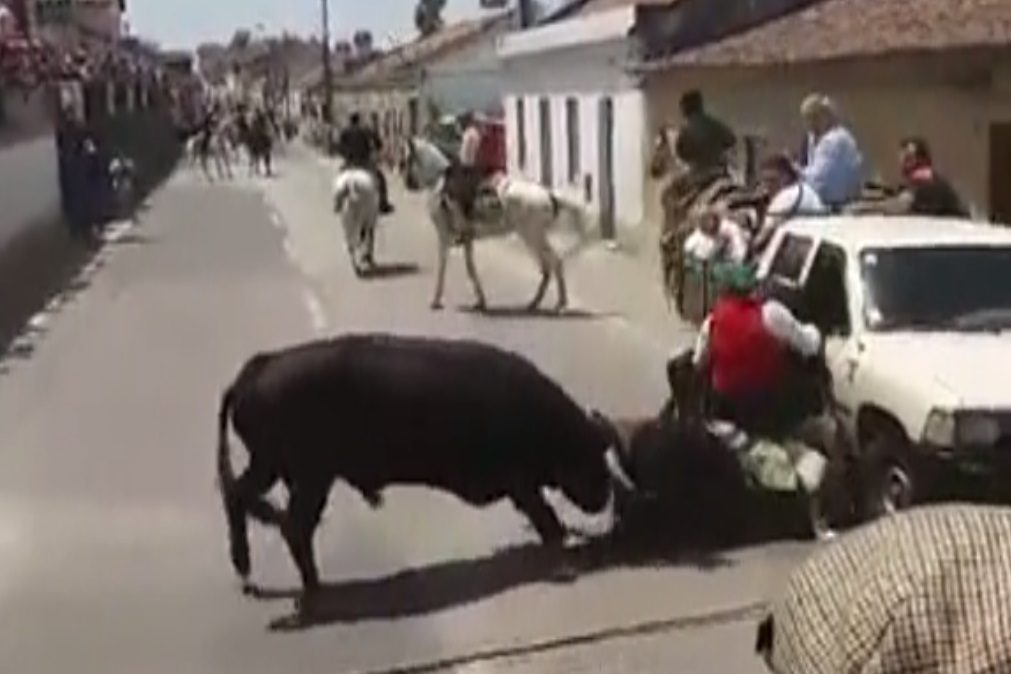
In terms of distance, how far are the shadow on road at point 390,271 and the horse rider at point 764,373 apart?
1840 centimetres

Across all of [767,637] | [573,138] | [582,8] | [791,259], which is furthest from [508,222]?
[582,8]

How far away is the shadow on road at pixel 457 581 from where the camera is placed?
11.2 m

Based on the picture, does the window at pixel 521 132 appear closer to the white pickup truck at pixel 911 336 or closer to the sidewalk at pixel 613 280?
the sidewalk at pixel 613 280

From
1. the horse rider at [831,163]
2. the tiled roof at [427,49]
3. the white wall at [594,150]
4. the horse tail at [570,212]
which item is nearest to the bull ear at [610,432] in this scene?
the horse rider at [831,163]

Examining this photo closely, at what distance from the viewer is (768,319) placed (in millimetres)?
12172

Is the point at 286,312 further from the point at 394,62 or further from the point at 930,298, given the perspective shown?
the point at 394,62

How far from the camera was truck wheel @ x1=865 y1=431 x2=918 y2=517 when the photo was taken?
1153 centimetres

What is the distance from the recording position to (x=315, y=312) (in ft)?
84.7

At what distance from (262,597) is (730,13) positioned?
1005 inches

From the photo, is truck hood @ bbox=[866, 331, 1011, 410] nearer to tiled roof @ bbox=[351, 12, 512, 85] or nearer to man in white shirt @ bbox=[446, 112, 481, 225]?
man in white shirt @ bbox=[446, 112, 481, 225]

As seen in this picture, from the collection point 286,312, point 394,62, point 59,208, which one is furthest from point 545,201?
point 394,62

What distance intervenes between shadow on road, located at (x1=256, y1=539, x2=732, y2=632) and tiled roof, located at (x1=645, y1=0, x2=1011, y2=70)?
26.0ft

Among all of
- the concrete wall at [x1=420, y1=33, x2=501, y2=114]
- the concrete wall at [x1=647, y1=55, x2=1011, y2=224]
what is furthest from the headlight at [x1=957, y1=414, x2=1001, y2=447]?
the concrete wall at [x1=420, y1=33, x2=501, y2=114]

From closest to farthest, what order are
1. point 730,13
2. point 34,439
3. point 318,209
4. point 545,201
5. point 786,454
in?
point 786,454, point 34,439, point 545,201, point 730,13, point 318,209
